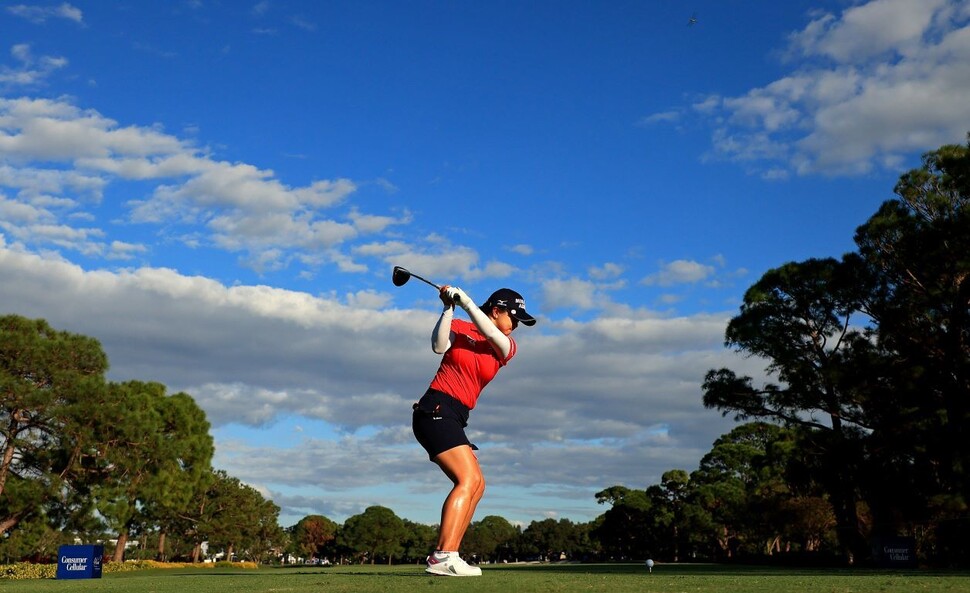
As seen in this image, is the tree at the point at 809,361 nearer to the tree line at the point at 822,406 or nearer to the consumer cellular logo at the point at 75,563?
the tree line at the point at 822,406

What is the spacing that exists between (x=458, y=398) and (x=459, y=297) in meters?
0.84

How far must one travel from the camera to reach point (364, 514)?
12156 centimetres

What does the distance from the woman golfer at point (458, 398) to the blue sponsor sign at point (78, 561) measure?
21.2 m

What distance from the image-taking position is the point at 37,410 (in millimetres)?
33094

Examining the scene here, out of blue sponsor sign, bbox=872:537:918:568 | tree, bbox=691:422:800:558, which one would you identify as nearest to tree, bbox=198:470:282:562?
tree, bbox=691:422:800:558

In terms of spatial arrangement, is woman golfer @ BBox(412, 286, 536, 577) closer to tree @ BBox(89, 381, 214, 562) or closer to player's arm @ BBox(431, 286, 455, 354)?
player's arm @ BBox(431, 286, 455, 354)

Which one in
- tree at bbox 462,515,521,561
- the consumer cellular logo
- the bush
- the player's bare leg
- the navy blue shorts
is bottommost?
tree at bbox 462,515,521,561

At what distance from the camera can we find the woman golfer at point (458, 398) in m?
6.62

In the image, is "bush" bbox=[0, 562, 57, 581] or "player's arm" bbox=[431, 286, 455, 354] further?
"bush" bbox=[0, 562, 57, 581]

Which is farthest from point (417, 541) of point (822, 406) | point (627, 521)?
point (822, 406)

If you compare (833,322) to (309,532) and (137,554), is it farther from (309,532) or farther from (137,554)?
(309,532)

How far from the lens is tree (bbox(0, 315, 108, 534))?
A: 32594 millimetres

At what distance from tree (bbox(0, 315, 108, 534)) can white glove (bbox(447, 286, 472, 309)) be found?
1205 inches

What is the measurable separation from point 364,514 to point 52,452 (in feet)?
299
